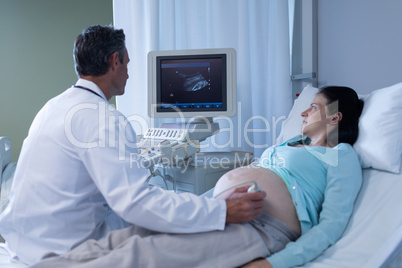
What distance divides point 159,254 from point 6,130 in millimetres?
2269

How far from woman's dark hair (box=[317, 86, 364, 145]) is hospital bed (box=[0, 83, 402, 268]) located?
1.2 inches

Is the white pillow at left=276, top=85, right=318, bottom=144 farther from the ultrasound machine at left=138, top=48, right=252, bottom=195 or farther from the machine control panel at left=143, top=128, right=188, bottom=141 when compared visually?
the machine control panel at left=143, top=128, right=188, bottom=141

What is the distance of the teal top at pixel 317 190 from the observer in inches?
39.8

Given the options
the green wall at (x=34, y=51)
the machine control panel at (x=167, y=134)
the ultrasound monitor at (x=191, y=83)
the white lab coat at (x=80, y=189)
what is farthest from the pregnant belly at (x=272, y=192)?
the green wall at (x=34, y=51)

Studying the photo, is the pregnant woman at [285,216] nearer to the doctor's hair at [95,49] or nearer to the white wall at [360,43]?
the white wall at [360,43]

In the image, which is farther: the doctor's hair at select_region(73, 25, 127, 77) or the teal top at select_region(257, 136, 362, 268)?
the doctor's hair at select_region(73, 25, 127, 77)

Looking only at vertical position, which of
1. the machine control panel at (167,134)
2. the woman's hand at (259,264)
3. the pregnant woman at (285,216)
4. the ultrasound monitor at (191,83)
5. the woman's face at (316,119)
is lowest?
the woman's hand at (259,264)

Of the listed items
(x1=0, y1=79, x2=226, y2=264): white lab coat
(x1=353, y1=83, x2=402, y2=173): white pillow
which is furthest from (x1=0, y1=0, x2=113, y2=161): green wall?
(x1=353, y1=83, x2=402, y2=173): white pillow

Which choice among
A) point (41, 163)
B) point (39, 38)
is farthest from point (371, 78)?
point (39, 38)

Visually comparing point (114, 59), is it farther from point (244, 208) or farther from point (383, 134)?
point (383, 134)

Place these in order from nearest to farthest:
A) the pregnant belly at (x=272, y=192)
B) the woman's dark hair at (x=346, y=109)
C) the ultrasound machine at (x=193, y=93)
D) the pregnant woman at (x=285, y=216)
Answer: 1. the pregnant woman at (x=285, y=216)
2. the pregnant belly at (x=272, y=192)
3. the woman's dark hair at (x=346, y=109)
4. the ultrasound machine at (x=193, y=93)

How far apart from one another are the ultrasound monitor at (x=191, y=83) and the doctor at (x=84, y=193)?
2.96ft

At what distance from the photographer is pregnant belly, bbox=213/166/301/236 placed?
3.69 feet

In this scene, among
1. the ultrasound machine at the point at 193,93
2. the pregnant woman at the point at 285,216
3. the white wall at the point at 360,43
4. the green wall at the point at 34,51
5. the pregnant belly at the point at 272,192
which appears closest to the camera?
the pregnant woman at the point at 285,216
